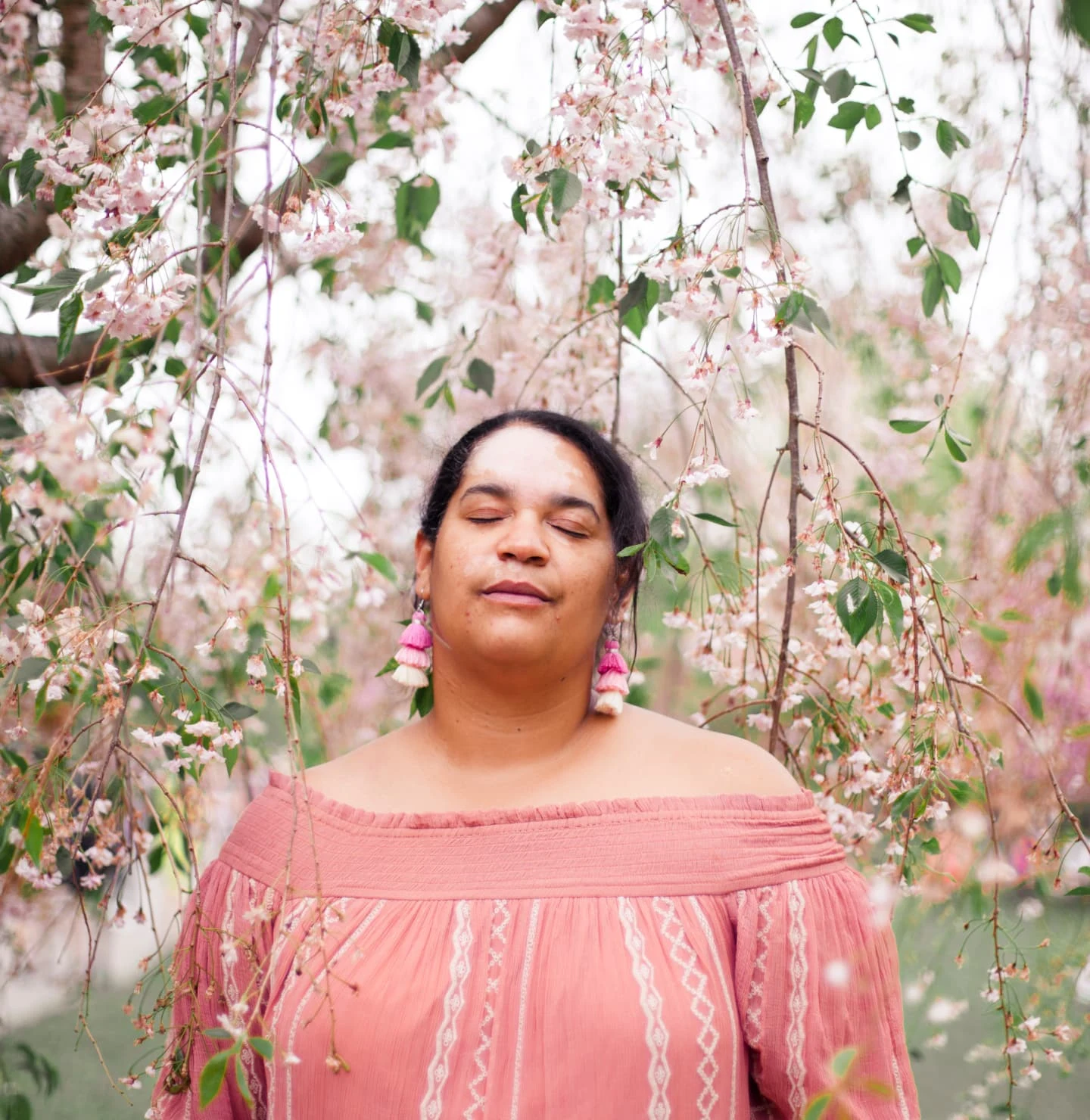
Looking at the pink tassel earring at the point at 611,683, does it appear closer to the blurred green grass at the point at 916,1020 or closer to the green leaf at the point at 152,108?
the blurred green grass at the point at 916,1020

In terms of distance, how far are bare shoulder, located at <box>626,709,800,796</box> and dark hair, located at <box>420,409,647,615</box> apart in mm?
233

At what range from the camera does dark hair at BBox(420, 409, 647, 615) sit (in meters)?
1.59

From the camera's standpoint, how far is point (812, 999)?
130cm

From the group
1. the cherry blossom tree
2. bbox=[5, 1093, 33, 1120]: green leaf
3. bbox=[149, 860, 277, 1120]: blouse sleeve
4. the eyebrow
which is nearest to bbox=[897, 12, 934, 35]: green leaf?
the cherry blossom tree

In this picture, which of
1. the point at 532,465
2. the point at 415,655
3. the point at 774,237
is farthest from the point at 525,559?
the point at 774,237

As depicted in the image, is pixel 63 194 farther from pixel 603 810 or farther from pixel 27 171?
pixel 603 810

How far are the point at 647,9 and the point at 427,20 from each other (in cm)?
27

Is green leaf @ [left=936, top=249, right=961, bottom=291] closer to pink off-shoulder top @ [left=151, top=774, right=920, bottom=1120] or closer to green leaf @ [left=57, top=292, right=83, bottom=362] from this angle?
pink off-shoulder top @ [left=151, top=774, right=920, bottom=1120]

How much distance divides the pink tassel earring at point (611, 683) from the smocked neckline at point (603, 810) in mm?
150

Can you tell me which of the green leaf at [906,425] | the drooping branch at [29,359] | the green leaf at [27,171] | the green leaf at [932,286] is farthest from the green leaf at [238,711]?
the green leaf at [932,286]

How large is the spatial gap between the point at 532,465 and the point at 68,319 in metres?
0.59

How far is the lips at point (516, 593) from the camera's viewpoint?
1.45 metres

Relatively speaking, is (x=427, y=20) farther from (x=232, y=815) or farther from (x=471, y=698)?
(x=232, y=815)

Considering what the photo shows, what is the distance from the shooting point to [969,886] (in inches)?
75.2
